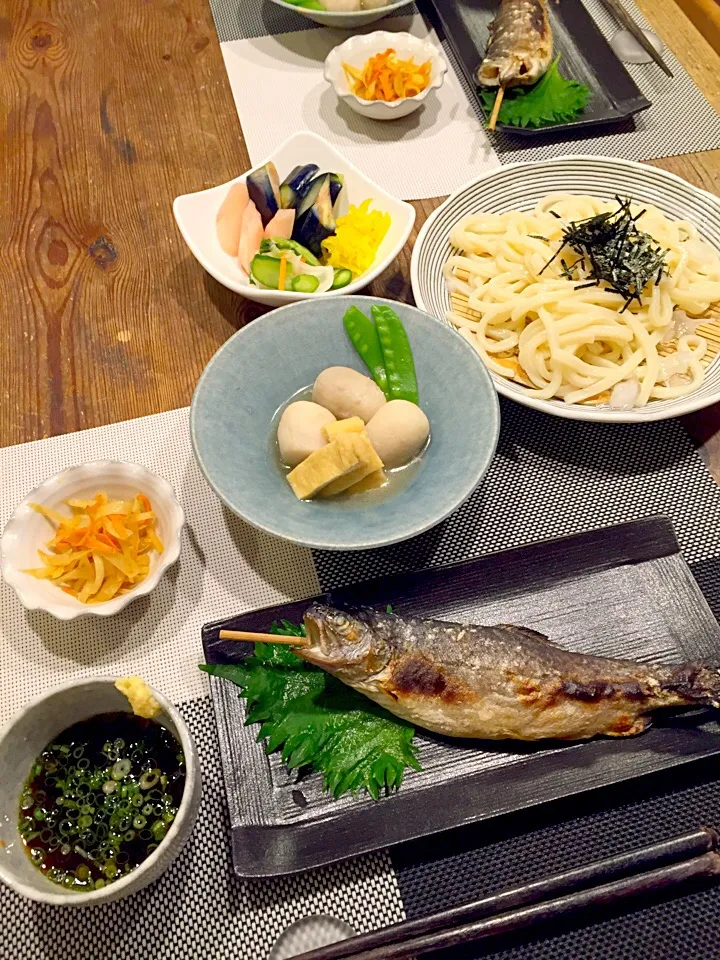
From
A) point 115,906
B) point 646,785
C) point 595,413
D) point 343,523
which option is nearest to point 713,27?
point 595,413

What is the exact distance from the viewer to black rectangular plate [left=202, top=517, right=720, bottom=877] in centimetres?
125

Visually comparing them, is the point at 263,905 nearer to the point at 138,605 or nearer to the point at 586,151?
the point at 138,605

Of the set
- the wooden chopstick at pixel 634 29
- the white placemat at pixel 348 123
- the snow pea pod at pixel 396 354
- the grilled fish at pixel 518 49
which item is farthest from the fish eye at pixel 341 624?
the wooden chopstick at pixel 634 29

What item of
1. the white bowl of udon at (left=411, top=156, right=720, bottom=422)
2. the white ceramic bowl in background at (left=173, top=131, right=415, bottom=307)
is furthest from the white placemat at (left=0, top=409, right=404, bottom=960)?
the white bowl of udon at (left=411, top=156, right=720, bottom=422)

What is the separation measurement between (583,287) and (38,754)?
5.76 ft

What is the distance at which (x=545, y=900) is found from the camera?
3.85 ft

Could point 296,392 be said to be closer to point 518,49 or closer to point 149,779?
point 149,779

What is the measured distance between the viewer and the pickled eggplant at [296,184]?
206 centimetres

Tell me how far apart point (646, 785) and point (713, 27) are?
120 inches

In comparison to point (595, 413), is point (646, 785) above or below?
below

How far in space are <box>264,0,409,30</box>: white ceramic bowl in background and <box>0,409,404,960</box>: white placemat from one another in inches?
72.5

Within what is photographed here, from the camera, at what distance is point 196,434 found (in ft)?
4.81

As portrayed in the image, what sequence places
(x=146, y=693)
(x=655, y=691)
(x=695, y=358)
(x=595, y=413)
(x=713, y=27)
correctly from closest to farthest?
(x=146, y=693), (x=655, y=691), (x=595, y=413), (x=695, y=358), (x=713, y=27)

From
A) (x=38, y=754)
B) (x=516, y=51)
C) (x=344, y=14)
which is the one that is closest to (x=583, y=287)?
(x=516, y=51)
